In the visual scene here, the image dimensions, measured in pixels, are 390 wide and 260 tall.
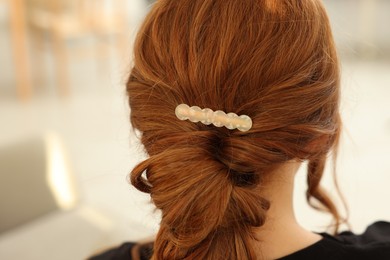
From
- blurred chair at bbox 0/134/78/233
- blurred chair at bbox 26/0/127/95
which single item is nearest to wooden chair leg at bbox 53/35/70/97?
blurred chair at bbox 26/0/127/95

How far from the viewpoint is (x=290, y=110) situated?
28.8 inches

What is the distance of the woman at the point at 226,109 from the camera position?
715 millimetres

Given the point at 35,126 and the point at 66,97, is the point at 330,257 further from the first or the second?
the point at 66,97

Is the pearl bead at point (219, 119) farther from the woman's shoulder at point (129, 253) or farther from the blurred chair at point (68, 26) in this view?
the blurred chair at point (68, 26)

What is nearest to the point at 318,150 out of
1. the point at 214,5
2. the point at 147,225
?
the point at 214,5

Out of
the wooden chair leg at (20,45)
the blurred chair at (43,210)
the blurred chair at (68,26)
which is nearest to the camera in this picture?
the blurred chair at (43,210)

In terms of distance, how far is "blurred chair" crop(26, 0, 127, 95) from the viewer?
3945 millimetres

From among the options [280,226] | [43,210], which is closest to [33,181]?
[43,210]

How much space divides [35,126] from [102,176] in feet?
2.93

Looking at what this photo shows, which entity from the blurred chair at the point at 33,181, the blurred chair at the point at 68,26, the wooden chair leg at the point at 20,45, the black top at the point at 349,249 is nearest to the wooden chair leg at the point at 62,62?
the blurred chair at the point at 68,26

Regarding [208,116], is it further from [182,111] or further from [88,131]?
[88,131]

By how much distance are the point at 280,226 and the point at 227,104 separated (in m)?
0.21

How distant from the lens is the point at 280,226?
82cm

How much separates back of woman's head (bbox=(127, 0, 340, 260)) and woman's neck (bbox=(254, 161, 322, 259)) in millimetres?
47
